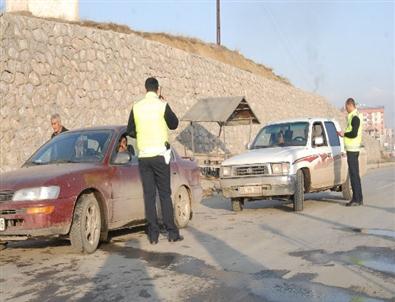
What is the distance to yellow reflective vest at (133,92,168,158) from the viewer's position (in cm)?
819

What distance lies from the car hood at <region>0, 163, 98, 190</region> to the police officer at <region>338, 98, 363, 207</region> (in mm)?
6263

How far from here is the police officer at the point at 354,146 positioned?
12.3 meters

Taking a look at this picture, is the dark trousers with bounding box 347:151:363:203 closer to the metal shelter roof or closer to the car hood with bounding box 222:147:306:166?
the car hood with bounding box 222:147:306:166

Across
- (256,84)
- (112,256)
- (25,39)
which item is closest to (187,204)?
(112,256)

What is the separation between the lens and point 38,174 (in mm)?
7508

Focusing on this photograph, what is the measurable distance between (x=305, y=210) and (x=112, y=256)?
5.34 metres

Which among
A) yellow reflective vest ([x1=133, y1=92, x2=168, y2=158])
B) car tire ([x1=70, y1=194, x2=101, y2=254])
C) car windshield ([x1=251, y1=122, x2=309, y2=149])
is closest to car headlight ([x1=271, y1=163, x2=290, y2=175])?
car windshield ([x1=251, y1=122, x2=309, y2=149])

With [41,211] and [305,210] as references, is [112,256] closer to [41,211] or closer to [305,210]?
[41,211]

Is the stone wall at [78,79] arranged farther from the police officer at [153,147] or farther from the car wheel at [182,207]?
the police officer at [153,147]

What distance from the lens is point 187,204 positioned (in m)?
10.0

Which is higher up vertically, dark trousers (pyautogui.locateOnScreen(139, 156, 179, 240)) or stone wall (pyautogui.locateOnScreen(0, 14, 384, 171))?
stone wall (pyautogui.locateOnScreen(0, 14, 384, 171))

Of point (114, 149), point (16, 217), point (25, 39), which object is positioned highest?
point (25, 39)

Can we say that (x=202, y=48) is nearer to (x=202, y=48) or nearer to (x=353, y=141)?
(x=202, y=48)

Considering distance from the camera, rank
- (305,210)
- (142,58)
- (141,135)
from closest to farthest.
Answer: (141,135), (305,210), (142,58)
